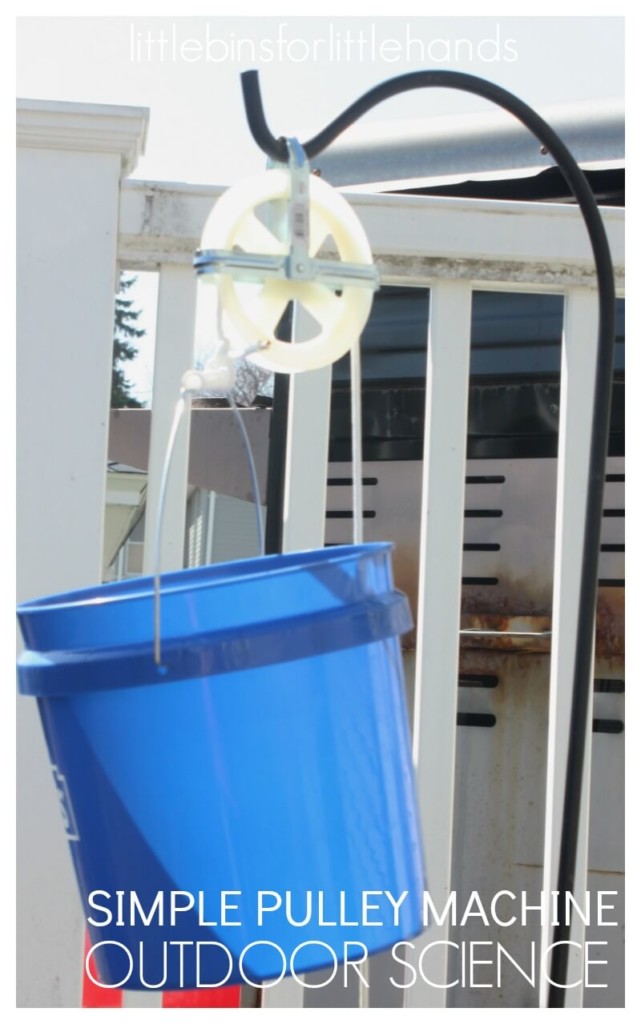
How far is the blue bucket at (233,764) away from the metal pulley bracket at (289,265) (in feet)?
0.66

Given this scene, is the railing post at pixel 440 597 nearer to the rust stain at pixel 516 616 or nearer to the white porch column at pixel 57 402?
the white porch column at pixel 57 402

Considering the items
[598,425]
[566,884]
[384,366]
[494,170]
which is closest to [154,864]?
[566,884]

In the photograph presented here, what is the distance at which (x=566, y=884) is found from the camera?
1.18 metres

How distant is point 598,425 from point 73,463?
58 centimetres

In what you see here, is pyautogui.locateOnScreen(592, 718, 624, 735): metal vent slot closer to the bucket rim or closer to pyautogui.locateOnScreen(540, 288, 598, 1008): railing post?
pyautogui.locateOnScreen(540, 288, 598, 1008): railing post

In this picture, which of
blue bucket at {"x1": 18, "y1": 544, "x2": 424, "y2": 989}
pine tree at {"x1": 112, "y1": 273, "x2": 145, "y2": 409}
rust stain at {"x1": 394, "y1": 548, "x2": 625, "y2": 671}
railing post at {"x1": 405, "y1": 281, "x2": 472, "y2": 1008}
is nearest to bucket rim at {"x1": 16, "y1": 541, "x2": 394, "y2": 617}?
blue bucket at {"x1": 18, "y1": 544, "x2": 424, "y2": 989}

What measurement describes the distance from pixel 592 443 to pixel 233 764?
1.74ft

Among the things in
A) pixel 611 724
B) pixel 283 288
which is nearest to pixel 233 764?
pixel 283 288

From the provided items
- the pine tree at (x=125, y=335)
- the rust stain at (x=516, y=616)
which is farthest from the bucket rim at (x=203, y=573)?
the pine tree at (x=125, y=335)

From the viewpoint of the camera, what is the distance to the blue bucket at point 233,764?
89 cm

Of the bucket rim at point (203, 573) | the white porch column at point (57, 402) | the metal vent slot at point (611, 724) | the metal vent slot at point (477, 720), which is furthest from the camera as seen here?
the metal vent slot at point (477, 720)

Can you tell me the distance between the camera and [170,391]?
4.44ft

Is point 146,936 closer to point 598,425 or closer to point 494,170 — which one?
point 598,425

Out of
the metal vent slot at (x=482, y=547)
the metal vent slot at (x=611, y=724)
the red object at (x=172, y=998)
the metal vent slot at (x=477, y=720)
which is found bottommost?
the red object at (x=172, y=998)
